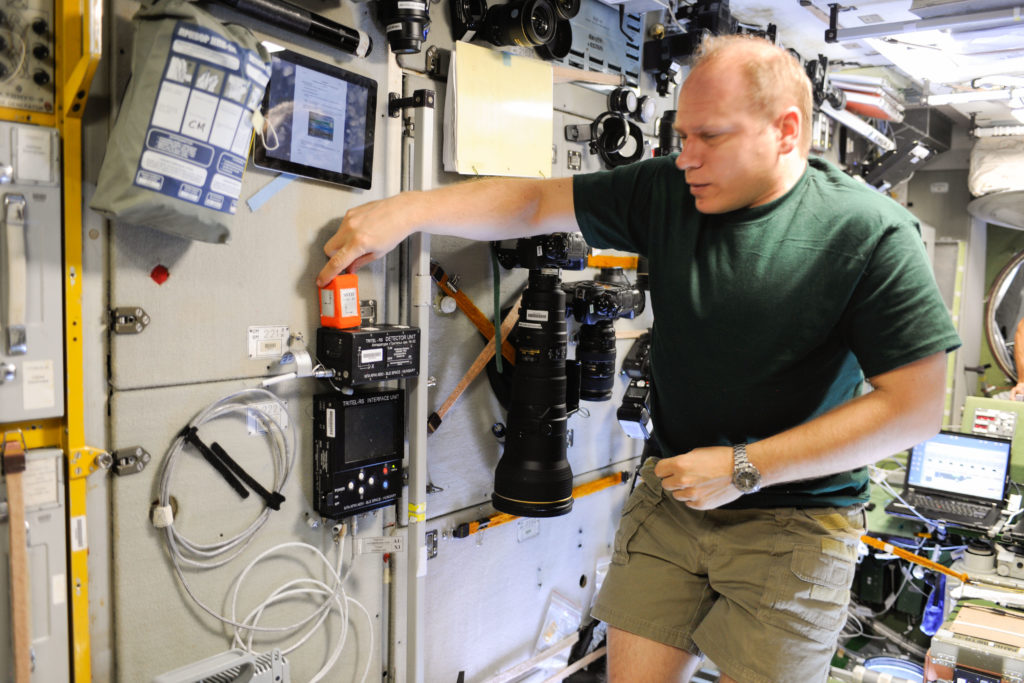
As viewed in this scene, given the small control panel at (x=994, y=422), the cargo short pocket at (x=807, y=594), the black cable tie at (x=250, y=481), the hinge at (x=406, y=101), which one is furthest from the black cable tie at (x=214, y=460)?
the small control panel at (x=994, y=422)

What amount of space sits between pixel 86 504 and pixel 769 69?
6.94 feet

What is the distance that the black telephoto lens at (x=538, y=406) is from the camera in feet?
10.3

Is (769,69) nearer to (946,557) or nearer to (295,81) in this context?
(295,81)

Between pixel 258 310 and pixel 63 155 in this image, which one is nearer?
pixel 63 155

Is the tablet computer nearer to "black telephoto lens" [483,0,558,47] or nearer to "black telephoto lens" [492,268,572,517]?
"black telephoto lens" [483,0,558,47]

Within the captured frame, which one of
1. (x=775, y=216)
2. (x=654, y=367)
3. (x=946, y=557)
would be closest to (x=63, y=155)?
(x=654, y=367)

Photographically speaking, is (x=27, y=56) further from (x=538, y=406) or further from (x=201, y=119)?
(x=538, y=406)

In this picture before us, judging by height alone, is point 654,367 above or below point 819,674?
above

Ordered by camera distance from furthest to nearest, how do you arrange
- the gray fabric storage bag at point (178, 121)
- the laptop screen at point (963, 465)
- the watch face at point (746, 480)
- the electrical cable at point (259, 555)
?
the laptop screen at point (963, 465)
the electrical cable at point (259, 555)
the gray fabric storage bag at point (178, 121)
the watch face at point (746, 480)

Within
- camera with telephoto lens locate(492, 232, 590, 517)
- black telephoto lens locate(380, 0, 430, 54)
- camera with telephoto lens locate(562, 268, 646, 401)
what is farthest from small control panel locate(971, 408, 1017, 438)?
black telephoto lens locate(380, 0, 430, 54)

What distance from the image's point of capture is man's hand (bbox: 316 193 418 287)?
2533mm

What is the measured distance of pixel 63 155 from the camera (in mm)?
2086

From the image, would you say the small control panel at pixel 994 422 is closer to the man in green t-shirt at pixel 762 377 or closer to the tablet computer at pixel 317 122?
the man in green t-shirt at pixel 762 377

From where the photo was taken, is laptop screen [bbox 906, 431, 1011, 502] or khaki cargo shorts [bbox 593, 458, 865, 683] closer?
khaki cargo shorts [bbox 593, 458, 865, 683]
